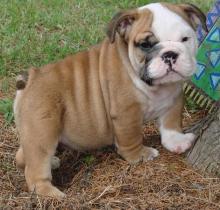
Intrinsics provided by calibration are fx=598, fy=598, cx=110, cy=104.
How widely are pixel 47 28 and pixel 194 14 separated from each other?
323 cm

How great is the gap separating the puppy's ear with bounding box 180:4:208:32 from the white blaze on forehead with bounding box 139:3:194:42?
0.19 metres

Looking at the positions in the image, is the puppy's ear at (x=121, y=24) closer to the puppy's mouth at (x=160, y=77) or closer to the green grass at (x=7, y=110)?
the puppy's mouth at (x=160, y=77)

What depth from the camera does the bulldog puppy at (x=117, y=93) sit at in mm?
3553

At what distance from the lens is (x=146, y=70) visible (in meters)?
3.58

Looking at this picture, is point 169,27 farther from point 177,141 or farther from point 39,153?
point 39,153

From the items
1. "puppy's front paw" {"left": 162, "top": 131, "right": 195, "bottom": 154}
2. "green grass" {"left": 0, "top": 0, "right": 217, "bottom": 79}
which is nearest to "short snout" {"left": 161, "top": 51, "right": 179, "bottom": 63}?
"puppy's front paw" {"left": 162, "top": 131, "right": 195, "bottom": 154}

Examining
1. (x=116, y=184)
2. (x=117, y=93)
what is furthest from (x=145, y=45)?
(x=116, y=184)

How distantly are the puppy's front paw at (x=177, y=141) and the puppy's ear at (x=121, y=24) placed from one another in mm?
757

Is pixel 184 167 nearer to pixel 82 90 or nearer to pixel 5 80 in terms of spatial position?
pixel 82 90

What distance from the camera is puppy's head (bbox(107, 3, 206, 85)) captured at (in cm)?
350

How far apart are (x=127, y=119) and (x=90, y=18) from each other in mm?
3349

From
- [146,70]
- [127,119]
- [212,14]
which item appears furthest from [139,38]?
[212,14]

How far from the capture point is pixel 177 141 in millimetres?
3986

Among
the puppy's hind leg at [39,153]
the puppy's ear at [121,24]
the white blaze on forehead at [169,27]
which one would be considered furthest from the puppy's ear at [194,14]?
the puppy's hind leg at [39,153]
